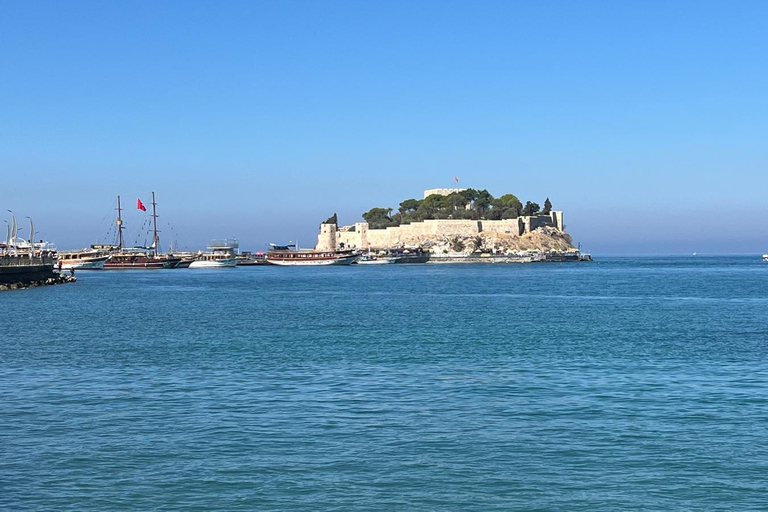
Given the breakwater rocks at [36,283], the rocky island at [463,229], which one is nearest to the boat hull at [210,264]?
the rocky island at [463,229]

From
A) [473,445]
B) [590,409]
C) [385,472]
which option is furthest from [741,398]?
[385,472]

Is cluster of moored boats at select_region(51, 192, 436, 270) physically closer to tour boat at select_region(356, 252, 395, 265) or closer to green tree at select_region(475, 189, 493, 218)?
tour boat at select_region(356, 252, 395, 265)

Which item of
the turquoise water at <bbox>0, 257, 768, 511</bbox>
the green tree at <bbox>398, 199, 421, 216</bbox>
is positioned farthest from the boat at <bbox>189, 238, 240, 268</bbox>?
the turquoise water at <bbox>0, 257, 768, 511</bbox>

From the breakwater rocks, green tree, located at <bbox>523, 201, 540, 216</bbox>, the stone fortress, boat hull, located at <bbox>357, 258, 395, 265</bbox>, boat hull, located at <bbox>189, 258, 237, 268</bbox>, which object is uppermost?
green tree, located at <bbox>523, 201, 540, 216</bbox>

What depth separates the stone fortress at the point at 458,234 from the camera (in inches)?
5251

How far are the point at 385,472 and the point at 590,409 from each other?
477 cm

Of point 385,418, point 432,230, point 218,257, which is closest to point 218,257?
point 218,257

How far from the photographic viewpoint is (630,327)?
1106 inches

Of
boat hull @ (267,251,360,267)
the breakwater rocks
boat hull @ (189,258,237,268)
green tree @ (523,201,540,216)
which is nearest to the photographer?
the breakwater rocks

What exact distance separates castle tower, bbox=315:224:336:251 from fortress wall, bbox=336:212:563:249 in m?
0.28

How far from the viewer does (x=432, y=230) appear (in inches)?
5271

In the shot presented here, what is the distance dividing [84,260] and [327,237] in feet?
167

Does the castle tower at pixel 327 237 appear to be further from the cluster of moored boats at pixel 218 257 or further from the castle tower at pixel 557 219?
the castle tower at pixel 557 219

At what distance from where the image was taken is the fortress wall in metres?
134
